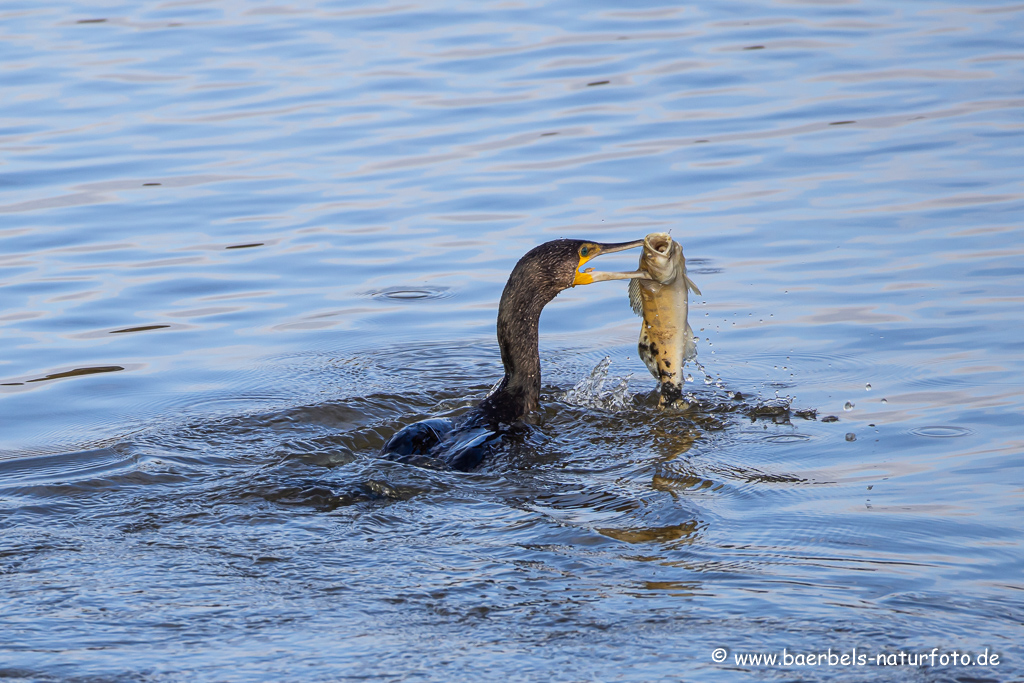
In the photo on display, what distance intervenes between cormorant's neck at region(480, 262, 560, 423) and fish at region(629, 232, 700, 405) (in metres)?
0.57

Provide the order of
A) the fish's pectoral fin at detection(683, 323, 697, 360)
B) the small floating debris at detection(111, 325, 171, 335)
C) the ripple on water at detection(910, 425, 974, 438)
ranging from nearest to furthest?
the ripple on water at detection(910, 425, 974, 438), the fish's pectoral fin at detection(683, 323, 697, 360), the small floating debris at detection(111, 325, 171, 335)

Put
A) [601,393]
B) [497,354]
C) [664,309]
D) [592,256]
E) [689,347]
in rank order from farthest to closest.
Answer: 1. [497,354]
2. [601,393]
3. [592,256]
4. [689,347]
5. [664,309]

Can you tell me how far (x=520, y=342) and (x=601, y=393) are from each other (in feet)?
2.37

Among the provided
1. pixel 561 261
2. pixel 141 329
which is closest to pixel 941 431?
pixel 561 261

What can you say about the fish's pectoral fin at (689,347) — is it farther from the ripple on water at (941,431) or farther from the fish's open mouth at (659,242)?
the ripple on water at (941,431)

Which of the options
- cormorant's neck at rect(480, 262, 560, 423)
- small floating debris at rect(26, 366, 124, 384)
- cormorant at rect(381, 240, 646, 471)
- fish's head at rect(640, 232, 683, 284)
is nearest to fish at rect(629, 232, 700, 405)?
fish's head at rect(640, 232, 683, 284)

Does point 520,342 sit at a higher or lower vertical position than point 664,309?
lower

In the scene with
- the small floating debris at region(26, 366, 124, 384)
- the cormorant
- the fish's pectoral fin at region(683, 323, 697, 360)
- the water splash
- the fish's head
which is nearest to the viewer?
the fish's head

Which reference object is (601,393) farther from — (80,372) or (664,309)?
(80,372)

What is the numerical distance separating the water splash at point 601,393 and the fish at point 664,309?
1.19ft

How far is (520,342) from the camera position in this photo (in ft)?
23.8

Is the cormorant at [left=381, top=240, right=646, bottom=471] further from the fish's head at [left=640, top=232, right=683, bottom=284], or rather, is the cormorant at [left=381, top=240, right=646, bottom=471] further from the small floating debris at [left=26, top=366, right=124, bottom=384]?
the small floating debris at [left=26, top=366, right=124, bottom=384]

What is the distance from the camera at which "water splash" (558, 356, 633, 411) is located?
7.61 meters

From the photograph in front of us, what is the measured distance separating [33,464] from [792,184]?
6982mm
